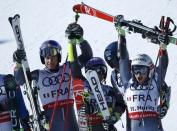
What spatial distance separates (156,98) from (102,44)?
13.6m

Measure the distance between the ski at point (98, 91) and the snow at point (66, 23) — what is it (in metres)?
8.35

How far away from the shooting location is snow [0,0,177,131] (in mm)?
23355

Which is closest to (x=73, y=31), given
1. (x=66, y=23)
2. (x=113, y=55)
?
(x=113, y=55)

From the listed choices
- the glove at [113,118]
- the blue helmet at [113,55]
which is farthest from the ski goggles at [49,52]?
the glove at [113,118]

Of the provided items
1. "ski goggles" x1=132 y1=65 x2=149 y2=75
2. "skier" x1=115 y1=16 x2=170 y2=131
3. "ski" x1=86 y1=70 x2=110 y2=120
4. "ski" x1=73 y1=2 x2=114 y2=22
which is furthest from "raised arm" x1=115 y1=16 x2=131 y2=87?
"ski" x1=73 y1=2 x2=114 y2=22

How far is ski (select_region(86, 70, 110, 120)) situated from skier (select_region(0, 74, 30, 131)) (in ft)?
4.42

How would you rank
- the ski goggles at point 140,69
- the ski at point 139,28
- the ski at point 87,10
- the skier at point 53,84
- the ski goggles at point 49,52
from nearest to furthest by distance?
the ski at point 139,28 → the ski goggles at point 140,69 → the ski goggles at point 49,52 → the skier at point 53,84 → the ski at point 87,10

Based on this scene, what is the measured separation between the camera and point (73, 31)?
36.2 ft

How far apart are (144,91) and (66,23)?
17366mm

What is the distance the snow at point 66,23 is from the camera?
2335cm

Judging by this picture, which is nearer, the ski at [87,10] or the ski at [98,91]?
the ski at [98,91]

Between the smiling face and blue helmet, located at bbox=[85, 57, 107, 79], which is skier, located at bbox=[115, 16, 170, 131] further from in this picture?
the smiling face

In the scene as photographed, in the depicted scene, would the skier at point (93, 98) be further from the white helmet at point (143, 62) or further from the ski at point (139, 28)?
the white helmet at point (143, 62)

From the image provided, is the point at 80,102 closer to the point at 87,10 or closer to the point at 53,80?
the point at 53,80
